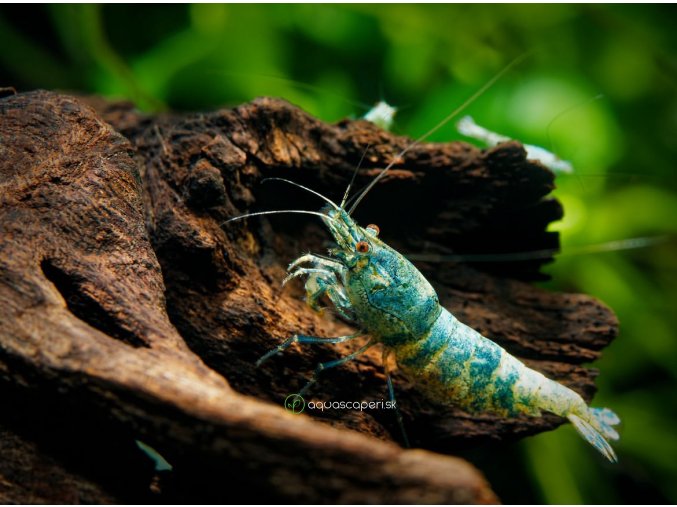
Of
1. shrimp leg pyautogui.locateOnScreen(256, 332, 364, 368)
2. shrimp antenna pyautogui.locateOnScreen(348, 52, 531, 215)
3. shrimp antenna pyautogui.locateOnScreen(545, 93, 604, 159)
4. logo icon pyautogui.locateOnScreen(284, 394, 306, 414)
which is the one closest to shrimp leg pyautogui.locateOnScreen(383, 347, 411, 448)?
shrimp leg pyautogui.locateOnScreen(256, 332, 364, 368)

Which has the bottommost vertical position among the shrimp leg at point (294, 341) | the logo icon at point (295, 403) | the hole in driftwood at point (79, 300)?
the logo icon at point (295, 403)

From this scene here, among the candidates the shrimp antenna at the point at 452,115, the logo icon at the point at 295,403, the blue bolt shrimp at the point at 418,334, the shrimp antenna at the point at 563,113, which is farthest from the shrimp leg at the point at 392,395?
the shrimp antenna at the point at 563,113

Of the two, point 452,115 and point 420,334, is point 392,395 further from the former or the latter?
point 452,115

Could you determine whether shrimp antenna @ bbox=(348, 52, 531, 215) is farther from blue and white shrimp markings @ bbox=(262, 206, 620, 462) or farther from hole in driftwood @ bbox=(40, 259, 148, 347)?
hole in driftwood @ bbox=(40, 259, 148, 347)

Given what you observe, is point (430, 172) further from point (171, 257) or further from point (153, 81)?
point (153, 81)

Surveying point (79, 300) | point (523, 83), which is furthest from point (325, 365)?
point (523, 83)

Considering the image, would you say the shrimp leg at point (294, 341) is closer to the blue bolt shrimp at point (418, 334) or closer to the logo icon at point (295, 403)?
the blue bolt shrimp at point (418, 334)
